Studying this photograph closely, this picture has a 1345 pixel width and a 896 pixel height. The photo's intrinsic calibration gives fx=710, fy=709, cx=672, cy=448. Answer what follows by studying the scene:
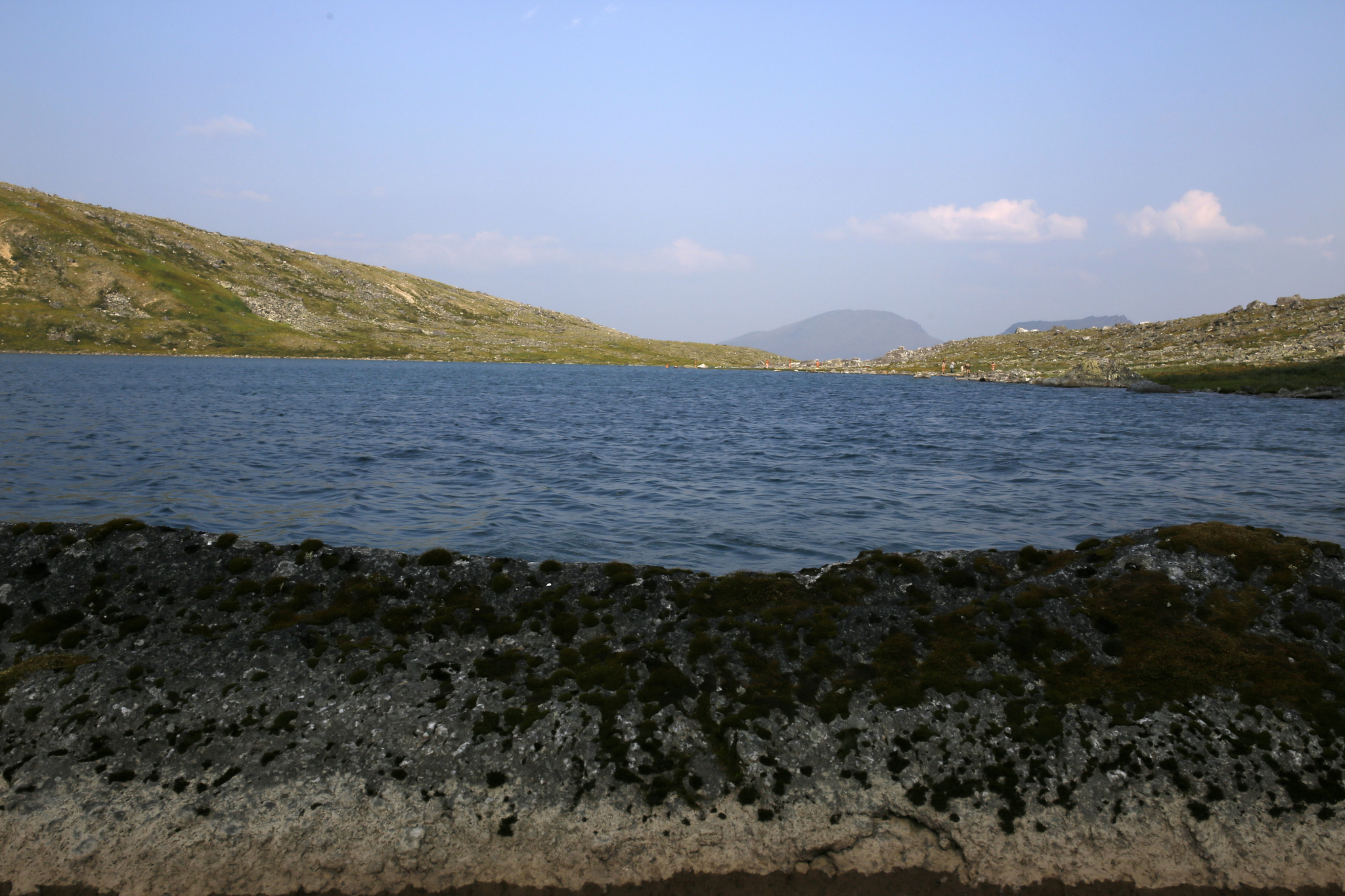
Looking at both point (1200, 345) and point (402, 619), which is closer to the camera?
point (402, 619)

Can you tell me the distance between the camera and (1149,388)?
108m

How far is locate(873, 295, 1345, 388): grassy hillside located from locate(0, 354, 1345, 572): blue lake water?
132 feet

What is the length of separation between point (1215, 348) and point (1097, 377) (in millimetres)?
31129

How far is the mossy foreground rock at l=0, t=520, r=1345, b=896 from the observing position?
766 centimetres

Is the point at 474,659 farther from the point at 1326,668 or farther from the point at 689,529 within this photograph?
the point at 689,529

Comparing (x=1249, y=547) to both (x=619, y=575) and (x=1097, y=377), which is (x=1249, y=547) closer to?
(x=619, y=575)

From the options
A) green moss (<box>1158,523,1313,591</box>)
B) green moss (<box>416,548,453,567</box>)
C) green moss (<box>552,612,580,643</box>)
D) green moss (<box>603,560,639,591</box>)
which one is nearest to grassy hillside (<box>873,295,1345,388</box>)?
green moss (<box>1158,523,1313,591</box>)

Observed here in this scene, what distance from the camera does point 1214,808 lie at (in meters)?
8.06

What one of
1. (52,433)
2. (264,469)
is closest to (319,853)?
(264,469)

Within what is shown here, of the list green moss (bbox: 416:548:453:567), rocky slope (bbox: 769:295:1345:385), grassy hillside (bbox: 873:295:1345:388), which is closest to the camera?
green moss (bbox: 416:548:453:567)

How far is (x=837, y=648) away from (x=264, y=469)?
103 ft

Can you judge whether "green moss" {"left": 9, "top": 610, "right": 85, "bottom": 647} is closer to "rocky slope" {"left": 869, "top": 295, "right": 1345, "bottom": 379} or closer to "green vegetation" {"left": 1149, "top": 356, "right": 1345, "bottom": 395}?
"green vegetation" {"left": 1149, "top": 356, "right": 1345, "bottom": 395}

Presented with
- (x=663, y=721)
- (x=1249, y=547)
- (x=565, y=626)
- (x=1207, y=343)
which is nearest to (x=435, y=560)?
(x=565, y=626)

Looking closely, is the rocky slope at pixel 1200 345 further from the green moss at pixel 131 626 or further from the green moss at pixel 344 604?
the green moss at pixel 131 626
